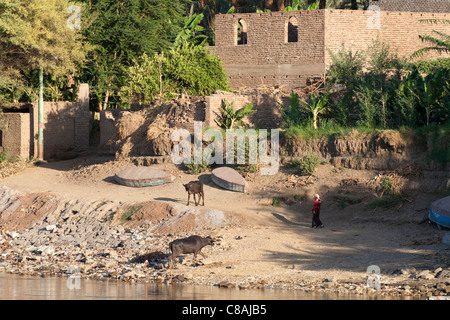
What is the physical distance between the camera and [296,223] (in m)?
19.4

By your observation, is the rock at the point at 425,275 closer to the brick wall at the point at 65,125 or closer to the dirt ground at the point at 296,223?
the dirt ground at the point at 296,223

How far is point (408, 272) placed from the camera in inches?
560

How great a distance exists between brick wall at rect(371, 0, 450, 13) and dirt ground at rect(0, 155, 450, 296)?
611 inches

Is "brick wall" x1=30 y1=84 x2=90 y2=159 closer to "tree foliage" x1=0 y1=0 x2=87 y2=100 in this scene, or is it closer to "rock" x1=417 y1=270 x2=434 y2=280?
"tree foliage" x1=0 y1=0 x2=87 y2=100

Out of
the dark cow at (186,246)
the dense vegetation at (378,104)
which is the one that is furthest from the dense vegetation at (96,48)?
the dark cow at (186,246)

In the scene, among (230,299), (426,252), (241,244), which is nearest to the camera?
(230,299)

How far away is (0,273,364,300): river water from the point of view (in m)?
12.9

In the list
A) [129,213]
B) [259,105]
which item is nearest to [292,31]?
[259,105]

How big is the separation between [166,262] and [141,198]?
5.18 metres

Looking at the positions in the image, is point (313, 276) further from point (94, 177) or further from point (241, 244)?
point (94, 177)

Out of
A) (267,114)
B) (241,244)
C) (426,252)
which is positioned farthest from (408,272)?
(267,114)

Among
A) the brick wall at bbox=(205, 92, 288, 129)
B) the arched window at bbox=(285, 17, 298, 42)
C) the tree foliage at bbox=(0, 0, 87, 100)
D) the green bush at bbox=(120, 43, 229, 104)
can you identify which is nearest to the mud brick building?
the arched window at bbox=(285, 17, 298, 42)

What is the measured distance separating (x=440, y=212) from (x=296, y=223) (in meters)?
3.78

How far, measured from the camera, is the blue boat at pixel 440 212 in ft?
56.3
